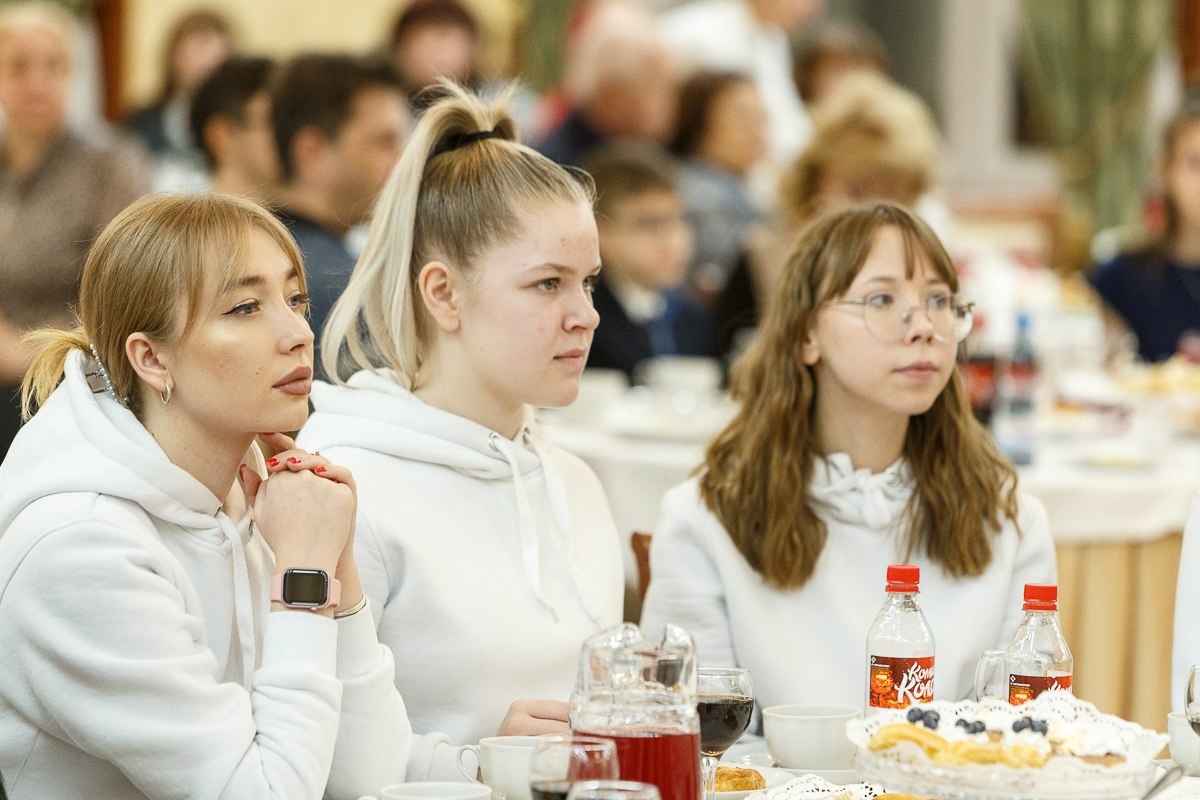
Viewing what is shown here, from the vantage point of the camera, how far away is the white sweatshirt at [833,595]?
2428mm

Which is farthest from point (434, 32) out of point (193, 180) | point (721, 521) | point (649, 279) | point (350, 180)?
point (721, 521)

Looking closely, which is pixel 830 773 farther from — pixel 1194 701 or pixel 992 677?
pixel 1194 701

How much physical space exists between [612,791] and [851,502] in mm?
1286

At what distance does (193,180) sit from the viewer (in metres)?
6.16

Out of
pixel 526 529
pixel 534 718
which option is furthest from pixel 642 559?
pixel 534 718

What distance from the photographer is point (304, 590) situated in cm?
174

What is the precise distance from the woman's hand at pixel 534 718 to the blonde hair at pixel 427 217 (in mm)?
531

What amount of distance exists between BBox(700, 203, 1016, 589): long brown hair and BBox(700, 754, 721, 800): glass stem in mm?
732

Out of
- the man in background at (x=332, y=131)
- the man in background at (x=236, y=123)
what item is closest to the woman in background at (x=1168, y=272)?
the man in background at (x=332, y=131)

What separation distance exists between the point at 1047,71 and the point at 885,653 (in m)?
8.35

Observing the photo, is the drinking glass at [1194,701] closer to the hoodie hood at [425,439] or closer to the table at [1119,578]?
the hoodie hood at [425,439]

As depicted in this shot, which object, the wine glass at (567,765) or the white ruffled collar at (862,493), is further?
the white ruffled collar at (862,493)

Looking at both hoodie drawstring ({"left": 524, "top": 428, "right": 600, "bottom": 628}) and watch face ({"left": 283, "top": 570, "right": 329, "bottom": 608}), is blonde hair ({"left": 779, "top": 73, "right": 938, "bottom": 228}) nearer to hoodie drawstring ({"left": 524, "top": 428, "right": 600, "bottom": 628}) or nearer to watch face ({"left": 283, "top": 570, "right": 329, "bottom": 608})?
hoodie drawstring ({"left": 524, "top": 428, "right": 600, "bottom": 628})

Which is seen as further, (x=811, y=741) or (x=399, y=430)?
(x=399, y=430)
